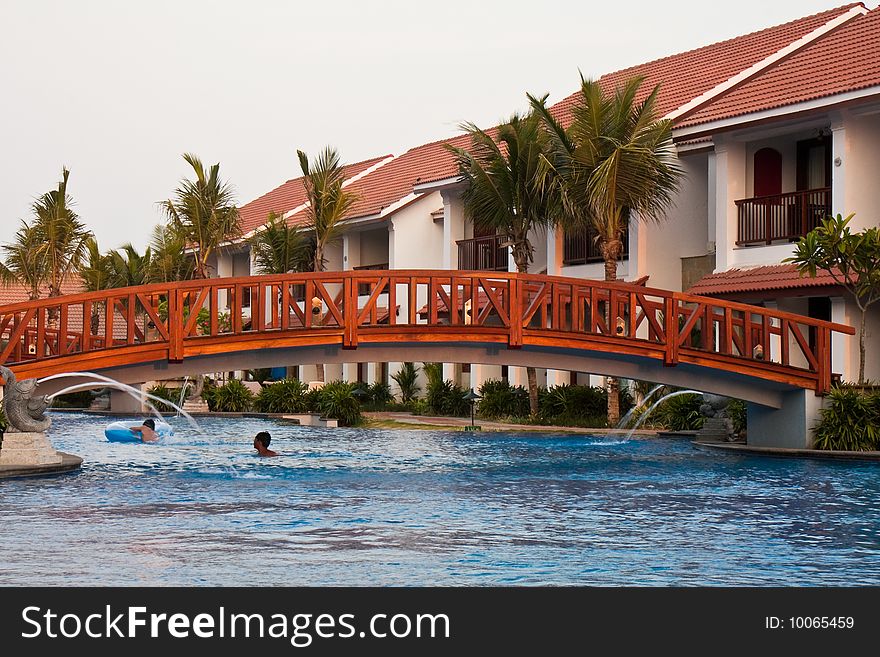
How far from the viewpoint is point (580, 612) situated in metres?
10.3

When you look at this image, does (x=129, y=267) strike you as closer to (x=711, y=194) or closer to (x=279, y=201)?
(x=279, y=201)

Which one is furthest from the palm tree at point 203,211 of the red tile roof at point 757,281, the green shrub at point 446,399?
the red tile roof at point 757,281

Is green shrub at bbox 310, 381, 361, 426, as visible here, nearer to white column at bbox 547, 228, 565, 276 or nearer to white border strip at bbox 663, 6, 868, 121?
white column at bbox 547, 228, 565, 276

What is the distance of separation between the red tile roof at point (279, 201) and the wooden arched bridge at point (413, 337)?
3105 cm

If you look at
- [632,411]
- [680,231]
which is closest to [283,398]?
[632,411]

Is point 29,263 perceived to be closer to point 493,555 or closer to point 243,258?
point 243,258

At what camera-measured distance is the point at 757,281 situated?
30.3 m

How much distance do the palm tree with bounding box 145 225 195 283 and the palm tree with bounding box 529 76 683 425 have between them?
66.9 ft

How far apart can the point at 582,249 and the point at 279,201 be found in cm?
2652

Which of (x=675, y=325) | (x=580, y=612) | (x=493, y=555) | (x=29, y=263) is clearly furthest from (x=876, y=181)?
(x=29, y=263)

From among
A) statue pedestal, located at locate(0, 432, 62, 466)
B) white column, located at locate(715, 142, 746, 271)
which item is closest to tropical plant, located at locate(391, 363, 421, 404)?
white column, located at locate(715, 142, 746, 271)

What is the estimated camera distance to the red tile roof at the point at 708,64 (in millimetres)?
36438

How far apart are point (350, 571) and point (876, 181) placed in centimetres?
2040

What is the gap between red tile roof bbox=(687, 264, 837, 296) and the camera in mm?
28688
